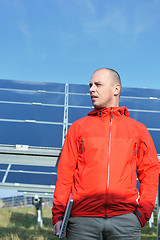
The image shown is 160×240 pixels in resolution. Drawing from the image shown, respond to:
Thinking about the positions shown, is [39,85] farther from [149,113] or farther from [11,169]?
[149,113]

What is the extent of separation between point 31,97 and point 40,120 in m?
1.43

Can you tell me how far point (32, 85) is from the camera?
7.98 meters

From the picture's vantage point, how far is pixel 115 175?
269 cm

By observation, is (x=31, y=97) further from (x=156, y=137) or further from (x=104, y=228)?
(x=104, y=228)

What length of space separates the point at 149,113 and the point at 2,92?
336 cm

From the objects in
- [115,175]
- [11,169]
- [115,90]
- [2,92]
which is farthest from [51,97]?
[115,175]

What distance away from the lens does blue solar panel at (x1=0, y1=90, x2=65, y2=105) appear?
261 inches

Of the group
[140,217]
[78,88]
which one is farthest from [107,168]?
[78,88]

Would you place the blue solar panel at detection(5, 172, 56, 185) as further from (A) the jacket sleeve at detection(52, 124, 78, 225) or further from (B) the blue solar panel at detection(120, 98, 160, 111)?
(A) the jacket sleeve at detection(52, 124, 78, 225)

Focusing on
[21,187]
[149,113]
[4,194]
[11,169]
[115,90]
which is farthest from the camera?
[4,194]

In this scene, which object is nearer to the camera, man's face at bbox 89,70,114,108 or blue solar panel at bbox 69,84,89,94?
man's face at bbox 89,70,114,108

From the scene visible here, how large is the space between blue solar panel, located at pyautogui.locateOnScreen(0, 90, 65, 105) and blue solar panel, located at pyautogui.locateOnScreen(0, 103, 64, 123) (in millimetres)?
323

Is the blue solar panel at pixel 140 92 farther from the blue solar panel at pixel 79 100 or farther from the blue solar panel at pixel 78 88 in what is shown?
the blue solar panel at pixel 79 100

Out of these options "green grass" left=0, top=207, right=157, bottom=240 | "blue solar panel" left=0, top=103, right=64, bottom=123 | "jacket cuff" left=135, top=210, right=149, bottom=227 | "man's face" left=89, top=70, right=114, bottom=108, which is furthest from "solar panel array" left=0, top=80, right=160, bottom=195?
"green grass" left=0, top=207, right=157, bottom=240
